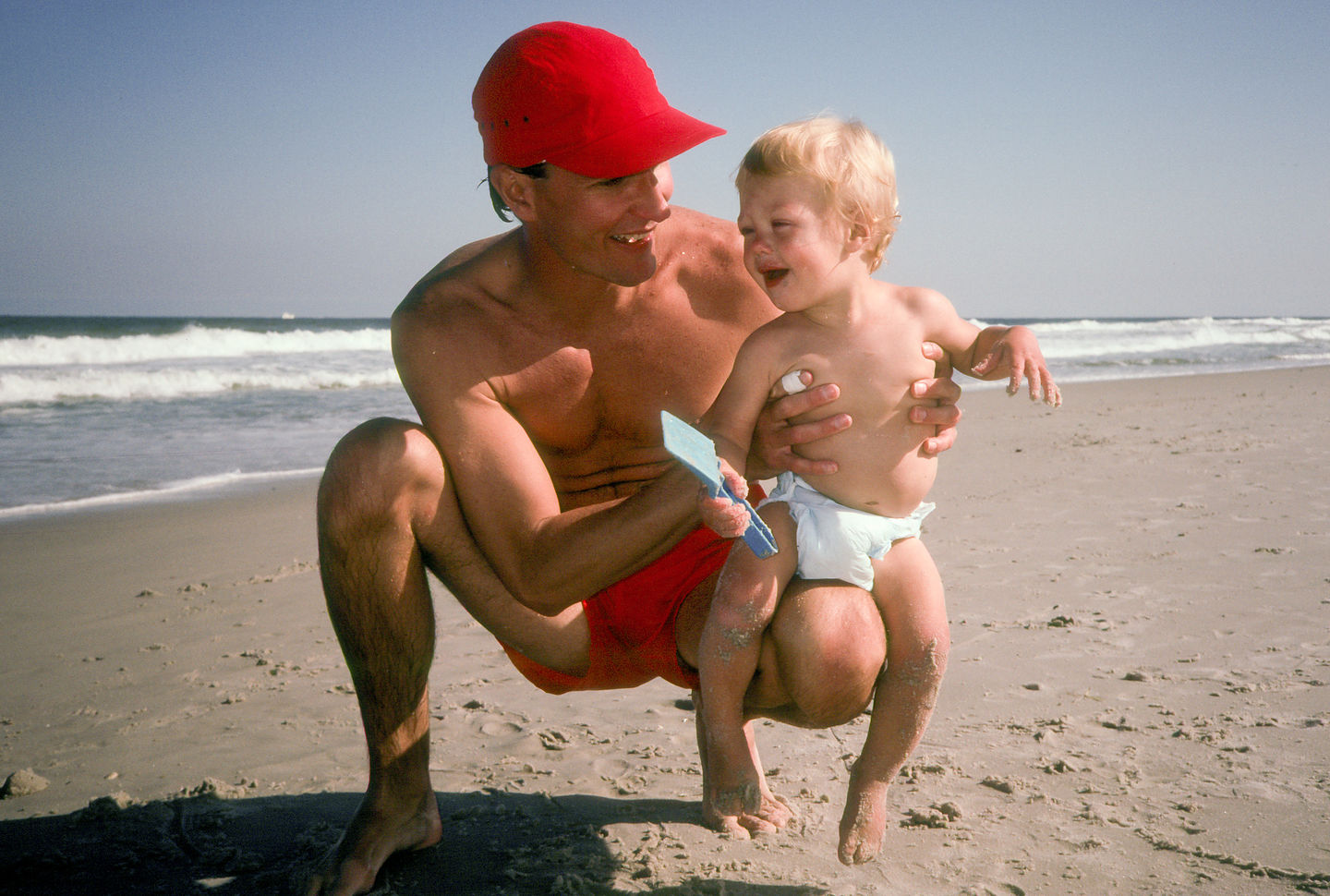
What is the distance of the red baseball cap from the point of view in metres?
2.32

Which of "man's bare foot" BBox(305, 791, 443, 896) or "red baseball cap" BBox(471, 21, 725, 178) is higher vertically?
"red baseball cap" BBox(471, 21, 725, 178)

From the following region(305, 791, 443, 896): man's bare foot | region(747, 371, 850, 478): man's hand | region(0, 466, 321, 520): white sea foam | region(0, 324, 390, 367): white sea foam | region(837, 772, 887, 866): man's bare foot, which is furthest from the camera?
region(0, 324, 390, 367): white sea foam

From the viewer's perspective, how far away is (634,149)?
231 centimetres

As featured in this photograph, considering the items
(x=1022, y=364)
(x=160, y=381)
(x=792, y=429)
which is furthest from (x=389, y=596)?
(x=160, y=381)

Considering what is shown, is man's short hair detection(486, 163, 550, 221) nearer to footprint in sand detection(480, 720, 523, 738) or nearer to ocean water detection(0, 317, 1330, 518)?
footprint in sand detection(480, 720, 523, 738)

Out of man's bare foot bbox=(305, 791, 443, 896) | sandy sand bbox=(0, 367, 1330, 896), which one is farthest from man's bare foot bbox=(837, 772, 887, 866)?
man's bare foot bbox=(305, 791, 443, 896)

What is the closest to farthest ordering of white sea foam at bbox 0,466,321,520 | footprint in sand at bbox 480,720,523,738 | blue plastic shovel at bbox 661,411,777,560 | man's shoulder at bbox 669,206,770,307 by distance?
blue plastic shovel at bbox 661,411,777,560, man's shoulder at bbox 669,206,770,307, footprint in sand at bbox 480,720,523,738, white sea foam at bbox 0,466,321,520

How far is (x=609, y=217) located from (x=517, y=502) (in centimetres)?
73

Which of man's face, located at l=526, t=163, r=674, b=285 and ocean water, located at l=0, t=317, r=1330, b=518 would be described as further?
ocean water, located at l=0, t=317, r=1330, b=518

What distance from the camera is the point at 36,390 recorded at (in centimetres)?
1226

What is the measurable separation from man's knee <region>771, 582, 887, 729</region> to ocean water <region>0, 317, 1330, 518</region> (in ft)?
18.3

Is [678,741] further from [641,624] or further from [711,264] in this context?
[711,264]

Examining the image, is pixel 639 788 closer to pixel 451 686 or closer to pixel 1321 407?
pixel 451 686

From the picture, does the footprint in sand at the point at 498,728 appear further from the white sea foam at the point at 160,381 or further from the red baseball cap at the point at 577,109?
the white sea foam at the point at 160,381
